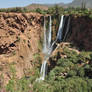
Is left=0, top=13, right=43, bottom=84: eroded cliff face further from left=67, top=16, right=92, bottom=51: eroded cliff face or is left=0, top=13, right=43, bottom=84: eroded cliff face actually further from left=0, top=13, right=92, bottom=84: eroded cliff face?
left=67, top=16, right=92, bottom=51: eroded cliff face

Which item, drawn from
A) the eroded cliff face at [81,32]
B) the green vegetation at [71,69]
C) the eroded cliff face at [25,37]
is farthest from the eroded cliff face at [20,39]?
the eroded cliff face at [81,32]

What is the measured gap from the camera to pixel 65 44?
17.0 metres

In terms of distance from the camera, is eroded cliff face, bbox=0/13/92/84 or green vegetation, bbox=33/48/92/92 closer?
green vegetation, bbox=33/48/92/92

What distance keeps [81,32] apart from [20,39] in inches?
338

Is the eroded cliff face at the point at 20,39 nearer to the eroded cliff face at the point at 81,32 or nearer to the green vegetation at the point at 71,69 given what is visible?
the green vegetation at the point at 71,69

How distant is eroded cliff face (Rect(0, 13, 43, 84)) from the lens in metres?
16.2

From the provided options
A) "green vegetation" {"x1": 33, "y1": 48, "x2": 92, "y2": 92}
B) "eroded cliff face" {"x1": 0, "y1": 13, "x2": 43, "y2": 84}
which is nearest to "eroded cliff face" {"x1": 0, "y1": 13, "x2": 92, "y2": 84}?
"eroded cliff face" {"x1": 0, "y1": 13, "x2": 43, "y2": 84}

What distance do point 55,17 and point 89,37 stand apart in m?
6.56

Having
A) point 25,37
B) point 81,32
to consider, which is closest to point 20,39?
point 25,37

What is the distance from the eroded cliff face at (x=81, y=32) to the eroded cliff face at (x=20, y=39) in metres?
5.01

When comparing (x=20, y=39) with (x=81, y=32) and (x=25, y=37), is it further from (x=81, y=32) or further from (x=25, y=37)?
(x=81, y=32)

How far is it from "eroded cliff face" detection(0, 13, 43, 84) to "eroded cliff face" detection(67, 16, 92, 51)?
501 centimetres

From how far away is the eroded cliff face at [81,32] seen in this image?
16719 millimetres

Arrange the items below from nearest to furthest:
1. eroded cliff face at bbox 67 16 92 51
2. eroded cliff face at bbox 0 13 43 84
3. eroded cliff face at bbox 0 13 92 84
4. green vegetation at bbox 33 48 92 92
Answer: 1. green vegetation at bbox 33 48 92 92
2. eroded cliff face at bbox 0 13 43 84
3. eroded cliff face at bbox 0 13 92 84
4. eroded cliff face at bbox 67 16 92 51
